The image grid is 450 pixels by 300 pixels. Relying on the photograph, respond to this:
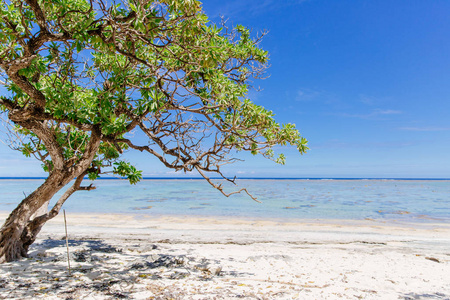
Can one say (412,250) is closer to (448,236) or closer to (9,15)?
(448,236)

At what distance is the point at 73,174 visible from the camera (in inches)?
203

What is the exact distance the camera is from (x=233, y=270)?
5414mm

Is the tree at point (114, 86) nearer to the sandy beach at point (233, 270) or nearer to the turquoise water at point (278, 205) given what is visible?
the sandy beach at point (233, 270)

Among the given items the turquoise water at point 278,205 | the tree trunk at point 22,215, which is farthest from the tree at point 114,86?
the turquoise water at point 278,205

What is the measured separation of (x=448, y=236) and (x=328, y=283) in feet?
29.2

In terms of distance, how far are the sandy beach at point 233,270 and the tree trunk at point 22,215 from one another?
318 millimetres

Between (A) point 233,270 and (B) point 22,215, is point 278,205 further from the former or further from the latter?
(B) point 22,215

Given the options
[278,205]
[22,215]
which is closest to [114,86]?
[22,215]

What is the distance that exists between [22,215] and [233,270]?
13.7ft

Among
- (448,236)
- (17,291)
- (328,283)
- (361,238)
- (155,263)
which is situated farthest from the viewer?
(448,236)

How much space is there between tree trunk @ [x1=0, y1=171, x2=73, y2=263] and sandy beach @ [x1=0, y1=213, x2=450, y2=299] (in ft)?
1.04

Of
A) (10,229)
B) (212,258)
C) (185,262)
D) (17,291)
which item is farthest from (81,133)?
(212,258)

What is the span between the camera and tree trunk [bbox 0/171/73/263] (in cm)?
521

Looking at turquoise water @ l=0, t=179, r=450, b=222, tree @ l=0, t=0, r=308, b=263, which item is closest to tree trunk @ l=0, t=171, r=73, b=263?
tree @ l=0, t=0, r=308, b=263
